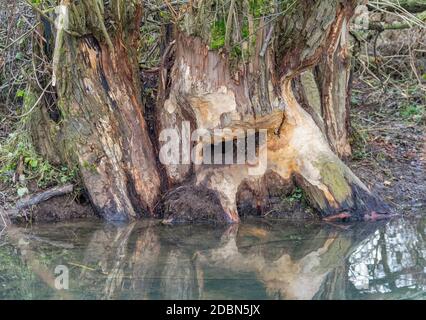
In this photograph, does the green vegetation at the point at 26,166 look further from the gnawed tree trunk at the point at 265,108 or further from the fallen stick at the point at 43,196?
the gnawed tree trunk at the point at 265,108

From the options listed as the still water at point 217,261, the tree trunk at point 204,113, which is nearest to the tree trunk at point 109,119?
the tree trunk at point 204,113

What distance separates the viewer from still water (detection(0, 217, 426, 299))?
4.80 metres

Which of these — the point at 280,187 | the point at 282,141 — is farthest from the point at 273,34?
the point at 280,187

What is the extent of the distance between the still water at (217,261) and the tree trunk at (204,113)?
1.40 ft

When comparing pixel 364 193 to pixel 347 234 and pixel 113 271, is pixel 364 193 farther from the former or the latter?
pixel 113 271

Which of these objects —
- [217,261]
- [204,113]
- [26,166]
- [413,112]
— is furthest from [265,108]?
[413,112]

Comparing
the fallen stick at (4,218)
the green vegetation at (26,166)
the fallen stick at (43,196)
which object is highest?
the green vegetation at (26,166)

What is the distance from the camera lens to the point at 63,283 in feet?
16.4

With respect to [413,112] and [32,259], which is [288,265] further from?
[413,112]

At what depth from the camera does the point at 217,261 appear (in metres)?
5.59

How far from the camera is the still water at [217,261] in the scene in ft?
15.7

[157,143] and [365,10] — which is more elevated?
[365,10]

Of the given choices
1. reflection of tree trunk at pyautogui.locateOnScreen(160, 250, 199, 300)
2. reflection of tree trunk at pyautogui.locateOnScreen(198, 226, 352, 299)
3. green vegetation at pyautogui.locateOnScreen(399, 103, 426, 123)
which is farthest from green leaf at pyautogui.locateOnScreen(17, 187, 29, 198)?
green vegetation at pyautogui.locateOnScreen(399, 103, 426, 123)
